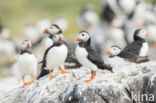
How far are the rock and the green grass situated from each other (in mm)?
19023

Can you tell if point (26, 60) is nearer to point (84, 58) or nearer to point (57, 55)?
point (57, 55)

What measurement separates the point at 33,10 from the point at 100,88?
2363cm

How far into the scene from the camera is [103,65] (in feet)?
26.6

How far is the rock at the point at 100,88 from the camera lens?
A: 7645 millimetres

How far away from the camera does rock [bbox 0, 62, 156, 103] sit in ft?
25.1

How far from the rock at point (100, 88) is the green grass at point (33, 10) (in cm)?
1902

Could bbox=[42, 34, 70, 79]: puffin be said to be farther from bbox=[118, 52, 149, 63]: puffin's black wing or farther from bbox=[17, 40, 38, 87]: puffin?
bbox=[118, 52, 149, 63]: puffin's black wing

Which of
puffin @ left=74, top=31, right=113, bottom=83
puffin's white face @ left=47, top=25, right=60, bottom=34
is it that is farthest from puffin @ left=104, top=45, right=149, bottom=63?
puffin's white face @ left=47, top=25, right=60, bottom=34

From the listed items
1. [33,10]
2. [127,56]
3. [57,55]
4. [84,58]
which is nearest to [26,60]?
[57,55]

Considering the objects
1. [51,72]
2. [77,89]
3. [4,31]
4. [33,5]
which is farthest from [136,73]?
[33,5]

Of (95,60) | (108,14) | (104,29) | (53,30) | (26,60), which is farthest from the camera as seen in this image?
(108,14)

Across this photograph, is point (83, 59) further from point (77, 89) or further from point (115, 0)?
point (115, 0)

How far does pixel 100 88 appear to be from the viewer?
7699 mm

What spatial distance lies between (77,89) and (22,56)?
2025mm
